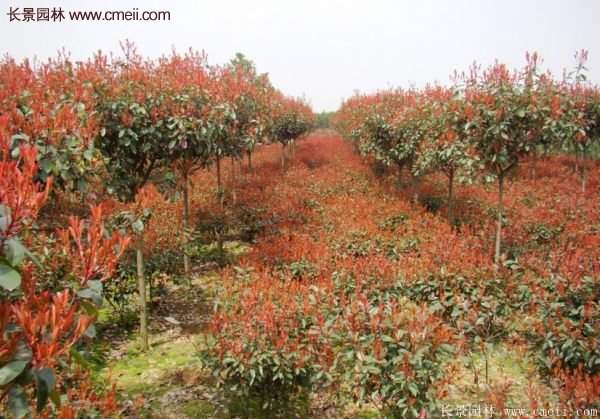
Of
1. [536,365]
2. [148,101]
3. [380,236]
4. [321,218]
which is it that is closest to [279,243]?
[380,236]

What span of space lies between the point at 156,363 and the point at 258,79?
8731mm

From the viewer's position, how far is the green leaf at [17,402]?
131cm

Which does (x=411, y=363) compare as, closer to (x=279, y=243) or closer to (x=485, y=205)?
(x=279, y=243)

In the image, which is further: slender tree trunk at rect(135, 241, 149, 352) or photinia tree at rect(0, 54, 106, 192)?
slender tree trunk at rect(135, 241, 149, 352)

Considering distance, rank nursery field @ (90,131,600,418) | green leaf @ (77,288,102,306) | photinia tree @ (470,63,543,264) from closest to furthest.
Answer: green leaf @ (77,288,102,306) → nursery field @ (90,131,600,418) → photinia tree @ (470,63,543,264)

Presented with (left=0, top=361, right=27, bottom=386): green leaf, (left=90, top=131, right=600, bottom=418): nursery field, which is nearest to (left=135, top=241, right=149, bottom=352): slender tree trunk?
(left=90, top=131, right=600, bottom=418): nursery field

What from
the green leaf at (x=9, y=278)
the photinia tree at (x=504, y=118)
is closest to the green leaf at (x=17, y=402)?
the green leaf at (x=9, y=278)

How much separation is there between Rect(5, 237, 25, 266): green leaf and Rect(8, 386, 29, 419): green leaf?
1.36ft

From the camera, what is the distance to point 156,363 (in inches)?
213

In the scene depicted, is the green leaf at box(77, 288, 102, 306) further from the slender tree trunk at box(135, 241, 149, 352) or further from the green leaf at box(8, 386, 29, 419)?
the slender tree trunk at box(135, 241, 149, 352)

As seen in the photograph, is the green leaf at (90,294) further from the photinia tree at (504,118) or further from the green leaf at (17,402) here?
the photinia tree at (504,118)

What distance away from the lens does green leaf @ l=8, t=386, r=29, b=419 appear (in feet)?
4.29

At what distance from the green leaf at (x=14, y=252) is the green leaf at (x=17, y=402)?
1.36 feet

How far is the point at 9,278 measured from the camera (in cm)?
131
